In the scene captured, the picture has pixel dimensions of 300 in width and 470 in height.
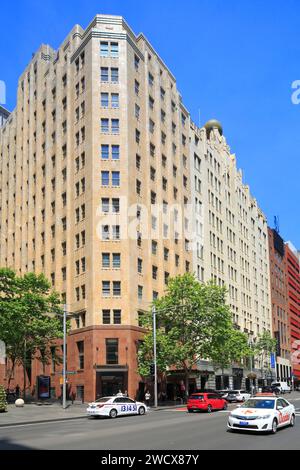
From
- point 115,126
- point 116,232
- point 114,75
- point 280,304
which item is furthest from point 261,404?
point 280,304

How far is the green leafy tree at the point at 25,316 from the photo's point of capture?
2025 inches

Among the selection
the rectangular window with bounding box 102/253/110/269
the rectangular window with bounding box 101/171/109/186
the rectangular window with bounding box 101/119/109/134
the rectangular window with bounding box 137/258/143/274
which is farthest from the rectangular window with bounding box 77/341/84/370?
the rectangular window with bounding box 101/119/109/134

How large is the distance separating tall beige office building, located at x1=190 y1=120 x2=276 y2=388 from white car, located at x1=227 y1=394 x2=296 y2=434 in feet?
168

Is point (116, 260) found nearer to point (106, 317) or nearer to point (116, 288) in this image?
point (116, 288)

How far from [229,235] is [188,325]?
44.3 m

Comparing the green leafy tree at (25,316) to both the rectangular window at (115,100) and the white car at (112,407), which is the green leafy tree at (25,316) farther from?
the rectangular window at (115,100)

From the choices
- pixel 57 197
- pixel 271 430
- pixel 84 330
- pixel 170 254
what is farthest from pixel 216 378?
pixel 271 430

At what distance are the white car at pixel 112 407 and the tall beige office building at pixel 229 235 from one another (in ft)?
123

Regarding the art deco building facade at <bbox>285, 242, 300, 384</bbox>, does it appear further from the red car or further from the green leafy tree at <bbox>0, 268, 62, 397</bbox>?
the red car

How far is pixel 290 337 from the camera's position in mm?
142625

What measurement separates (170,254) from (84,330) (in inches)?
640

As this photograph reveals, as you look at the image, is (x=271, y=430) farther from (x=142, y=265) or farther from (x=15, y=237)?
(x=15, y=237)

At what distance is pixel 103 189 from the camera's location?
2470 inches

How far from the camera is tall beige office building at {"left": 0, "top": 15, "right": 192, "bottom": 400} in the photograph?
59.9 m
